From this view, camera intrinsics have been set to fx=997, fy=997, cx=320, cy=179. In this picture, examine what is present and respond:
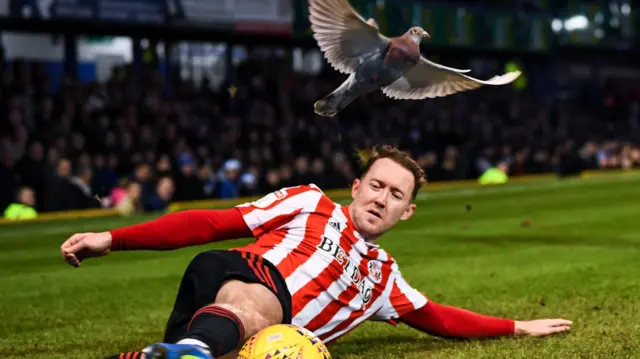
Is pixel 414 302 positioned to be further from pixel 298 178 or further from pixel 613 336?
pixel 298 178

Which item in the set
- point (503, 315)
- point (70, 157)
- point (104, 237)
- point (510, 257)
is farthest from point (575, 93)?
point (104, 237)

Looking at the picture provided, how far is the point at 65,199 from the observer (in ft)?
58.2

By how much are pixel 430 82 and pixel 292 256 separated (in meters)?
1.44

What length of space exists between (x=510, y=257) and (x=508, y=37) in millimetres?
25491

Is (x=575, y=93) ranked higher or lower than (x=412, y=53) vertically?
lower

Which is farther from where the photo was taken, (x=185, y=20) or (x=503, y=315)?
(x=185, y=20)

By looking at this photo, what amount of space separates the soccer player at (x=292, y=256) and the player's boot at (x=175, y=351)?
0.31m

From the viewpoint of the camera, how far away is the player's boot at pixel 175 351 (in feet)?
13.5

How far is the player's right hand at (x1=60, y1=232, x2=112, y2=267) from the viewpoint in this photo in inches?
191

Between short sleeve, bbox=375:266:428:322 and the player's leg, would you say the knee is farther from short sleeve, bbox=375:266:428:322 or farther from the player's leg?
short sleeve, bbox=375:266:428:322

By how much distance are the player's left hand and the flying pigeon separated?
160 cm

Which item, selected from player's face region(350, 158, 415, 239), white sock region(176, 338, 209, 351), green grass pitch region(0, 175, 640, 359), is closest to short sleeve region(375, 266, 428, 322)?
green grass pitch region(0, 175, 640, 359)

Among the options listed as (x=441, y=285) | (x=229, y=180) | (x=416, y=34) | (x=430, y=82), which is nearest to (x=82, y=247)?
(x=416, y=34)

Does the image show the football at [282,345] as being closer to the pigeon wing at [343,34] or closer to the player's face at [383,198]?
the player's face at [383,198]
